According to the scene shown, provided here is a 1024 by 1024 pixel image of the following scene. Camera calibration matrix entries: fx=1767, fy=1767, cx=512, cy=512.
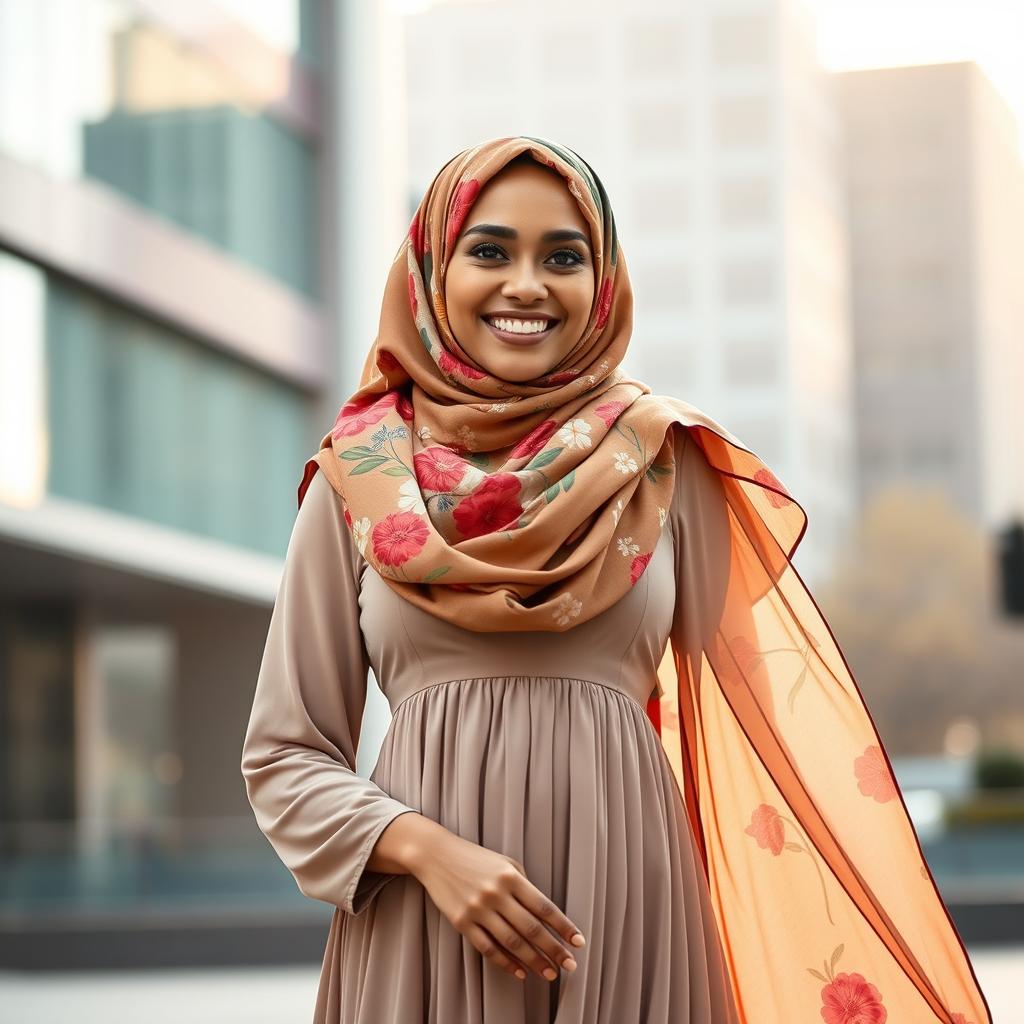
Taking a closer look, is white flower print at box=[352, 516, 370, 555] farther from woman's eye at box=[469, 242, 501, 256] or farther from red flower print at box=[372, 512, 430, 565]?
woman's eye at box=[469, 242, 501, 256]

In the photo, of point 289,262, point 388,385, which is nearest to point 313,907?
point 289,262

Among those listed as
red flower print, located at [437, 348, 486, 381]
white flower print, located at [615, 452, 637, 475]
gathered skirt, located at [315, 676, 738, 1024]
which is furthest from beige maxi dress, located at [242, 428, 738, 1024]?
red flower print, located at [437, 348, 486, 381]

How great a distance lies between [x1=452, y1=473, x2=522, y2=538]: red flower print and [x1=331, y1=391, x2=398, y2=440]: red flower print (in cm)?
24

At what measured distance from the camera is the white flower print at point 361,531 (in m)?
2.31

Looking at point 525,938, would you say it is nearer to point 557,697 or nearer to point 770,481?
point 557,697

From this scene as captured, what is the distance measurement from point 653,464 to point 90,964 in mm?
10496

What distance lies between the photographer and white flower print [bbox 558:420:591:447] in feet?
7.59

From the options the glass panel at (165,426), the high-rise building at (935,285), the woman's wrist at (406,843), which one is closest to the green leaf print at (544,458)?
the woman's wrist at (406,843)

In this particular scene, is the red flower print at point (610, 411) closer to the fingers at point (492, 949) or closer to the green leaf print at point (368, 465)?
the green leaf print at point (368, 465)

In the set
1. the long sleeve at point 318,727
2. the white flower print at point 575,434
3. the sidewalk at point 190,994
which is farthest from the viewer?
the sidewalk at point 190,994

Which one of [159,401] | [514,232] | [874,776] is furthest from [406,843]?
[159,401]

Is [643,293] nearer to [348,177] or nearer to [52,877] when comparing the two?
[348,177]

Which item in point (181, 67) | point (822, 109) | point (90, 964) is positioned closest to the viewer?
point (90, 964)

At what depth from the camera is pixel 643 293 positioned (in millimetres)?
68062
